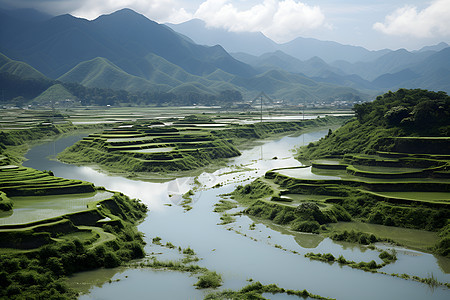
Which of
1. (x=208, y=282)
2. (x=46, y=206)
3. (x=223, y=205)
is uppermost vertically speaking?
(x=46, y=206)

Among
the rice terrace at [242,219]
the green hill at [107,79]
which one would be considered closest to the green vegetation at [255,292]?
the rice terrace at [242,219]

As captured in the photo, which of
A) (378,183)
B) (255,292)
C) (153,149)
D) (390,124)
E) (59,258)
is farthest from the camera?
(153,149)

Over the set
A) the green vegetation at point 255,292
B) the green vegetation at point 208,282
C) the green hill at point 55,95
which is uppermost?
the green hill at point 55,95

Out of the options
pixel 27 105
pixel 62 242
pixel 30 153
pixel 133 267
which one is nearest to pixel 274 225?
pixel 133 267

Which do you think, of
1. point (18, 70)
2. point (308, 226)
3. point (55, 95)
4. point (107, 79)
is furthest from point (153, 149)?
point (107, 79)

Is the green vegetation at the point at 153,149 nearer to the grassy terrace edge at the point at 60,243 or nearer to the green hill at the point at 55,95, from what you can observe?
the grassy terrace edge at the point at 60,243

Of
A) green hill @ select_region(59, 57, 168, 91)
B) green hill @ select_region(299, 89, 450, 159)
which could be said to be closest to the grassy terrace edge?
green hill @ select_region(299, 89, 450, 159)

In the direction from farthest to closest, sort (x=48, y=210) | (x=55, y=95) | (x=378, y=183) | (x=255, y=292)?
(x=55, y=95) → (x=378, y=183) → (x=48, y=210) → (x=255, y=292)

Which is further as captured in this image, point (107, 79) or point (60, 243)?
point (107, 79)

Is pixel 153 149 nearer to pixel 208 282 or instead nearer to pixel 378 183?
pixel 378 183

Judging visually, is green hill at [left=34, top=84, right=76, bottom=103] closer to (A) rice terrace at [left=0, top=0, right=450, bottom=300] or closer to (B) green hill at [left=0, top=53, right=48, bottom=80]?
(B) green hill at [left=0, top=53, right=48, bottom=80]
